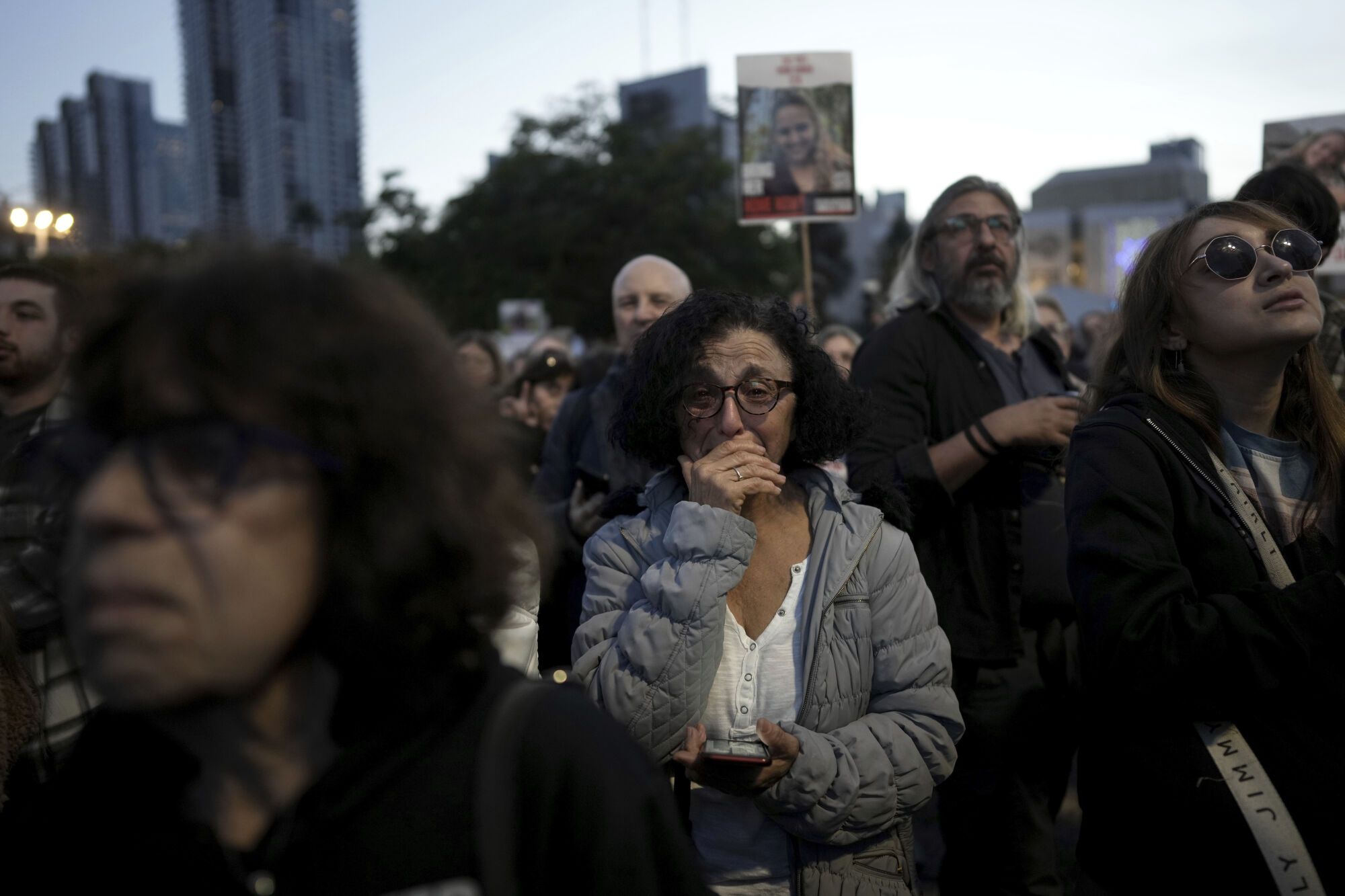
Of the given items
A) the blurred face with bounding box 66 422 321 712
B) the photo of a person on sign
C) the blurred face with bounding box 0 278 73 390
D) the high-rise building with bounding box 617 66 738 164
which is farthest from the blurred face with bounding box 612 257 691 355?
the high-rise building with bounding box 617 66 738 164

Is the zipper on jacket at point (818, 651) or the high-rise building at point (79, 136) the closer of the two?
the zipper on jacket at point (818, 651)

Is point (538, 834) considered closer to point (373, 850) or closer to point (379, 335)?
point (373, 850)

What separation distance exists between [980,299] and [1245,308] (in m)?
1.41

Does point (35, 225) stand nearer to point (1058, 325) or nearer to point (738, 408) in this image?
point (1058, 325)

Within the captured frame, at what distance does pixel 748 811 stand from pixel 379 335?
5.40 feet

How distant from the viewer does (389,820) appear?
41.9 inches

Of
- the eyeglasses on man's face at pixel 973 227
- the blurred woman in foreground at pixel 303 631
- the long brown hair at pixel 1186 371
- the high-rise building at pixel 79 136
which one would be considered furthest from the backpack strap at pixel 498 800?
the high-rise building at pixel 79 136

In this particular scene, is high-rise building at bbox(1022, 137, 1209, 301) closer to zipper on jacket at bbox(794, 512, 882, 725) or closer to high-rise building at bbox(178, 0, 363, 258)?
zipper on jacket at bbox(794, 512, 882, 725)

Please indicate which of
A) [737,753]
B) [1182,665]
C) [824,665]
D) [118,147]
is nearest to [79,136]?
[118,147]

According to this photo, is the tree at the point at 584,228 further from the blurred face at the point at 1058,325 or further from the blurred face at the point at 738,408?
the blurred face at the point at 738,408

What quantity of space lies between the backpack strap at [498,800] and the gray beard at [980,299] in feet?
9.94

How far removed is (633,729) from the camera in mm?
2227

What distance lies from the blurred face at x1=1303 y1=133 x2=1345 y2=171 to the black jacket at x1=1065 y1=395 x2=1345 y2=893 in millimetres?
3376

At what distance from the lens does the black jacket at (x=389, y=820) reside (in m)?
1.06
